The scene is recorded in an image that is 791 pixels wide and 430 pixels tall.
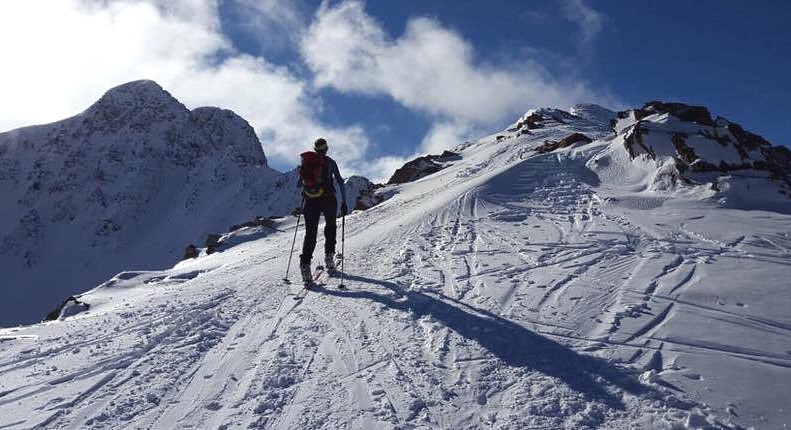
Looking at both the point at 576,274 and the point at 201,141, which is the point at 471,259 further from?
the point at 201,141

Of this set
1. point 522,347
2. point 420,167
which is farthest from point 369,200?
point 522,347

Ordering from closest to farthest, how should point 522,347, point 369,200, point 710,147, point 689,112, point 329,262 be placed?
point 522,347 < point 329,262 < point 710,147 < point 689,112 < point 369,200

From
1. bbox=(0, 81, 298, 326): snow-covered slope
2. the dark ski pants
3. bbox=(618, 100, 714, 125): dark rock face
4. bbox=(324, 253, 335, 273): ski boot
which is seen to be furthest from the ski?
bbox=(0, 81, 298, 326): snow-covered slope

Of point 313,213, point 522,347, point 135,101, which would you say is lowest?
point 522,347

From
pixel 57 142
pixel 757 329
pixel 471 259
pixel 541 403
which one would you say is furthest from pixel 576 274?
pixel 57 142

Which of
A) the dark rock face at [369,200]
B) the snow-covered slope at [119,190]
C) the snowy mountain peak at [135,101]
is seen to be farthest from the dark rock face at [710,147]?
the snowy mountain peak at [135,101]

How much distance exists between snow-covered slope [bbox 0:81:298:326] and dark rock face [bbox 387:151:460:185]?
86.4 metres

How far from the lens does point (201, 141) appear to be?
167 m

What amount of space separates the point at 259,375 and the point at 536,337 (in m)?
3.15

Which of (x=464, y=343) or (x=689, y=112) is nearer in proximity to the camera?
(x=464, y=343)

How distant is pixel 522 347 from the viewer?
6.20m

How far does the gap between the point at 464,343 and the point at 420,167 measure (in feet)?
107

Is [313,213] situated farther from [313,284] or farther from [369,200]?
[369,200]

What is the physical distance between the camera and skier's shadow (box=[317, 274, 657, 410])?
516 centimetres
